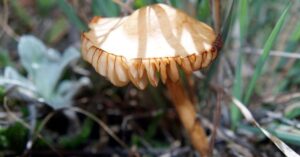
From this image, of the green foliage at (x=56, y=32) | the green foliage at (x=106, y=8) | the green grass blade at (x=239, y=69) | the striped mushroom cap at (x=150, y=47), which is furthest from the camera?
the green foliage at (x=56, y=32)

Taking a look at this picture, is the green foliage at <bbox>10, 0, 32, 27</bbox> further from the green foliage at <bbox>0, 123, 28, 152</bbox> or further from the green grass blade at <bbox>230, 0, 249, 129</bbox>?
the green grass blade at <bbox>230, 0, 249, 129</bbox>

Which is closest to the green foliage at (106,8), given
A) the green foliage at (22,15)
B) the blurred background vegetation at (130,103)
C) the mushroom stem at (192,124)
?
the blurred background vegetation at (130,103)

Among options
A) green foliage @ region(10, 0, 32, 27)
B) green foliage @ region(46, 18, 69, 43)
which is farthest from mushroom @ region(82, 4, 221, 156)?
green foliage @ region(10, 0, 32, 27)

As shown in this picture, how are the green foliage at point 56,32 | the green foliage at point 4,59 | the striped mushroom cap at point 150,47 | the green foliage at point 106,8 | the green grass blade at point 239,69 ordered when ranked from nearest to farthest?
the striped mushroom cap at point 150,47
the green grass blade at point 239,69
the green foliage at point 106,8
the green foliage at point 4,59
the green foliage at point 56,32

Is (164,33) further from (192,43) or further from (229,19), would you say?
(229,19)

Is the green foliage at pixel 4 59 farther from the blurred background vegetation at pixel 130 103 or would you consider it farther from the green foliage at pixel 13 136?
the green foliage at pixel 13 136

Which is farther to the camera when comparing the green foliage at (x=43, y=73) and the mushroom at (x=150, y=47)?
the green foliage at (x=43, y=73)

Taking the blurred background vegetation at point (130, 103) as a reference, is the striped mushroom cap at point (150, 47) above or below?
above

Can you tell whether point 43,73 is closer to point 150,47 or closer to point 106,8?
point 106,8
